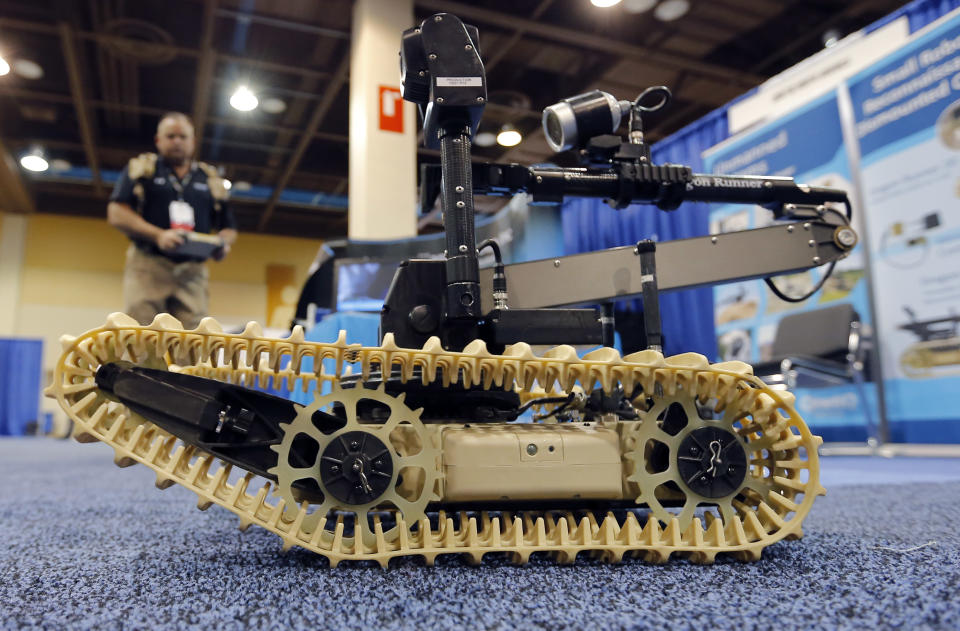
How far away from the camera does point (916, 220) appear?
3.36 meters

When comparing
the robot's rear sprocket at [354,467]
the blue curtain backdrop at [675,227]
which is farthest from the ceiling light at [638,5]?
the robot's rear sprocket at [354,467]

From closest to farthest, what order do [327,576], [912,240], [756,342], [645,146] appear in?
[327,576] → [645,146] → [912,240] → [756,342]

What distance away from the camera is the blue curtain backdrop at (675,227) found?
4184 mm

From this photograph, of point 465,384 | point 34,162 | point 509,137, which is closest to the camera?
point 465,384

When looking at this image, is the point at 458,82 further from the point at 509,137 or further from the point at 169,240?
the point at 509,137

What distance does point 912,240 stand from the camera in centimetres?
338

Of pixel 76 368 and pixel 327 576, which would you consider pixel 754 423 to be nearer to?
pixel 327 576

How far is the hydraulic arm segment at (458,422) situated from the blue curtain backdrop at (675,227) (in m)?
2.75

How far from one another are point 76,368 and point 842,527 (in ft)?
4.58

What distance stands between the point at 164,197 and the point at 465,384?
212cm

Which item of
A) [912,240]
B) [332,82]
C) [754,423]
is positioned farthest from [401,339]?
[332,82]

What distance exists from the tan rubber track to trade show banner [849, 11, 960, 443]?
2.90 m

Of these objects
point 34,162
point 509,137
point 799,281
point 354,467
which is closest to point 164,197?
point 354,467

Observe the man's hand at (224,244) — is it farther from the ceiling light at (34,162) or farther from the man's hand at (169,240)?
the ceiling light at (34,162)
